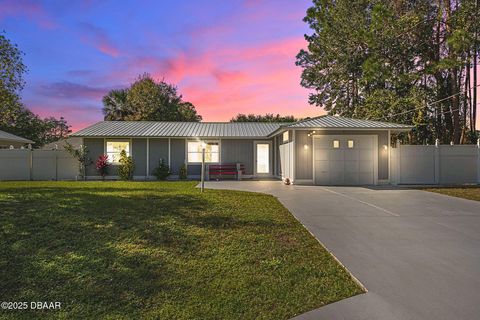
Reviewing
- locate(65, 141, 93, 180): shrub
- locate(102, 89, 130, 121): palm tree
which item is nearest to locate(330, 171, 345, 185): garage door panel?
locate(65, 141, 93, 180): shrub

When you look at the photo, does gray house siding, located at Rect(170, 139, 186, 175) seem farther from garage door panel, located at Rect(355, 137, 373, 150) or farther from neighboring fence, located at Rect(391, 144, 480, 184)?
neighboring fence, located at Rect(391, 144, 480, 184)

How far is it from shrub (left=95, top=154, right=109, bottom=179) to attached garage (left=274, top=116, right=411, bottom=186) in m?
9.53

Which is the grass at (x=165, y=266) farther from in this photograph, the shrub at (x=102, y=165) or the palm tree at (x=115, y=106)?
the palm tree at (x=115, y=106)

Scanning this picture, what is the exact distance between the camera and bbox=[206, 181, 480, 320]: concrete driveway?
252cm

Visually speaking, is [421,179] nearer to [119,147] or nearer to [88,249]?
[88,249]

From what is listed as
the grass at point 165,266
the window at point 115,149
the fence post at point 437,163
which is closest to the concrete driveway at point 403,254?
the grass at point 165,266

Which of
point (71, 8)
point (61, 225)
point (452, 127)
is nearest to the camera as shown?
point (61, 225)

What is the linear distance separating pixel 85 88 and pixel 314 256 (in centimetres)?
2742

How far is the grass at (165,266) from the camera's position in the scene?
2612 millimetres

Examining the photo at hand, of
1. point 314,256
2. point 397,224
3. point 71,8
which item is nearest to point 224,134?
point 71,8

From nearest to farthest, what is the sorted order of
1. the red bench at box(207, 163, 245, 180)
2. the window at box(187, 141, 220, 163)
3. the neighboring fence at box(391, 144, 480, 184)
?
the neighboring fence at box(391, 144, 480, 184)
the red bench at box(207, 163, 245, 180)
the window at box(187, 141, 220, 163)

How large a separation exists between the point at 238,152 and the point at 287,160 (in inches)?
145

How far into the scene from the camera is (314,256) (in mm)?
3783

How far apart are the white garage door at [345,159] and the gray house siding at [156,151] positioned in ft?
26.6
